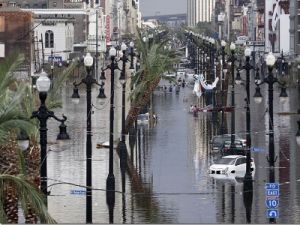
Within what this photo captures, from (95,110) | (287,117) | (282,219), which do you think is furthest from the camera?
(95,110)

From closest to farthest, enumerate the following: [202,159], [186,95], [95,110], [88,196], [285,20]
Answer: [88,196], [202,159], [95,110], [186,95], [285,20]

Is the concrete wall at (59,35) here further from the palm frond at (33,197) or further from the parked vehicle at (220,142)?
the palm frond at (33,197)

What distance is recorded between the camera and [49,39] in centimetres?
13688

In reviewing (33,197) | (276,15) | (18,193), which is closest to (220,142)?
(18,193)

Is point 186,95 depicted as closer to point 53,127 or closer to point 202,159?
point 53,127

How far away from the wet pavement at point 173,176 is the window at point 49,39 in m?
68.7

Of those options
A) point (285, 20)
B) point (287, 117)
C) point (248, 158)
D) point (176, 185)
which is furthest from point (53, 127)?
point (285, 20)

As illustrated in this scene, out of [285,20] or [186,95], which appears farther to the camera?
[285,20]

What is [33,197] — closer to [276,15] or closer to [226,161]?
[226,161]

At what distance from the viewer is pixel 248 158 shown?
32.7 metres

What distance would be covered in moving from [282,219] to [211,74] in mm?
77262

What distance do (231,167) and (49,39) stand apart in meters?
99.1

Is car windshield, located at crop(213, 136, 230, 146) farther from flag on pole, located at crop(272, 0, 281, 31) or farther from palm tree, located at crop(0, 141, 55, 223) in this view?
flag on pole, located at crop(272, 0, 281, 31)

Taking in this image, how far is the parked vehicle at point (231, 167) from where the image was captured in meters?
39.4
